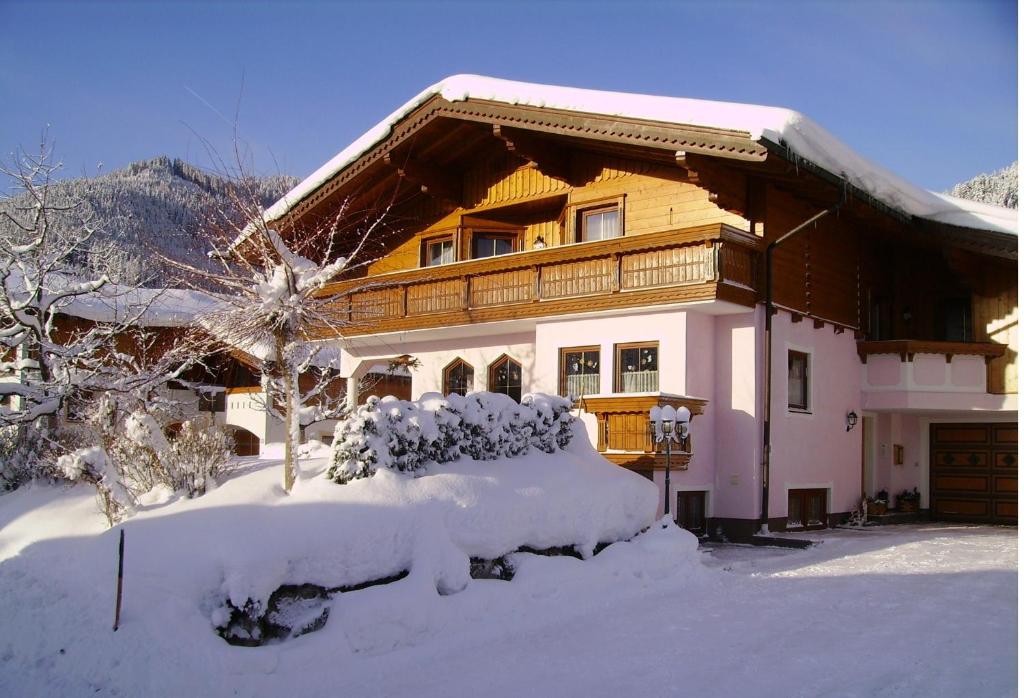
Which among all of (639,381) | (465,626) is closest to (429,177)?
(639,381)

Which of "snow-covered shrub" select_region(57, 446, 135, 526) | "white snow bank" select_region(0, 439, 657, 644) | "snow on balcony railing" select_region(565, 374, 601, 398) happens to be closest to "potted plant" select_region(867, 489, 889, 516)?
"snow on balcony railing" select_region(565, 374, 601, 398)

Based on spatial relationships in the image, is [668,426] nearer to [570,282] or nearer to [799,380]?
[570,282]

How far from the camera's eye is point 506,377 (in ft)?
63.6

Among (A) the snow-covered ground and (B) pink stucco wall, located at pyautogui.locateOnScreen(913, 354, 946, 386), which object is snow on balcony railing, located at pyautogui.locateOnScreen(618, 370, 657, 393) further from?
(B) pink stucco wall, located at pyautogui.locateOnScreen(913, 354, 946, 386)

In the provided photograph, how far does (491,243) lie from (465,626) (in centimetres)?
1309

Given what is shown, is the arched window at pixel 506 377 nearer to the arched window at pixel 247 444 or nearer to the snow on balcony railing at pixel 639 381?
the snow on balcony railing at pixel 639 381

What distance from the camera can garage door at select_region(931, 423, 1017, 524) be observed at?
20.4 metres

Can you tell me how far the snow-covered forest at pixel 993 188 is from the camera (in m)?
45.7

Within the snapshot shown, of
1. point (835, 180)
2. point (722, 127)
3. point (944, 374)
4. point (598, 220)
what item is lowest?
point (944, 374)

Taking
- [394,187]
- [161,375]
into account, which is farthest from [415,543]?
[394,187]

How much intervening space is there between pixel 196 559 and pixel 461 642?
7.84 feet

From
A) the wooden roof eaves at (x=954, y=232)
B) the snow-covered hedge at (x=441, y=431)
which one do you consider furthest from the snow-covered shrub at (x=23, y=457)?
the wooden roof eaves at (x=954, y=232)

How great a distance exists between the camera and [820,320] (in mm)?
18125

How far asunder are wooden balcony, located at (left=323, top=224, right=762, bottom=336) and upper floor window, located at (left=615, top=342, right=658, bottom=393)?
873mm
